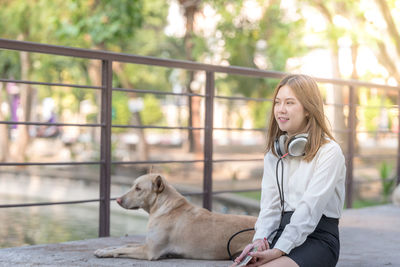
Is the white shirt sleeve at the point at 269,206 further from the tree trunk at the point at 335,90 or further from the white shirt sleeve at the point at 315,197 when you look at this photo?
the tree trunk at the point at 335,90

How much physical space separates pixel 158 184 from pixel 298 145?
1306 mm

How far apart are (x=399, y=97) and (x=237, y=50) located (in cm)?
1291

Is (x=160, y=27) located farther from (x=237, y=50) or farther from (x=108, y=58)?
(x=108, y=58)

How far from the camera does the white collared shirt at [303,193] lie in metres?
2.59

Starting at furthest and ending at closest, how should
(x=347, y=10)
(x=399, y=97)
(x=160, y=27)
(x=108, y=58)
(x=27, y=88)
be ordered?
(x=160, y=27) < (x=27, y=88) < (x=347, y=10) < (x=399, y=97) < (x=108, y=58)

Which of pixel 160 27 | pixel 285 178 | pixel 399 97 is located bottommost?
pixel 285 178

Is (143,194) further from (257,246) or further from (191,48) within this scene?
(191,48)

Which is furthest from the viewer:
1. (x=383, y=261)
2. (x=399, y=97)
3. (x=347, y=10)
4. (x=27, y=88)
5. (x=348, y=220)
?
(x=27, y=88)

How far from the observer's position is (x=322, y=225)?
2.74 meters

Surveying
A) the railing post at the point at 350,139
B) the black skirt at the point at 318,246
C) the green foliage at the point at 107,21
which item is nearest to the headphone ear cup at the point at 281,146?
the black skirt at the point at 318,246

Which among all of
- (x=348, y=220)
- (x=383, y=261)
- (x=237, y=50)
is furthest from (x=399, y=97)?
(x=237, y=50)

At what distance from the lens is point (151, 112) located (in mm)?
34719

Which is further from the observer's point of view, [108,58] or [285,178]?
[108,58]

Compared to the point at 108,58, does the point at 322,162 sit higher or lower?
lower
